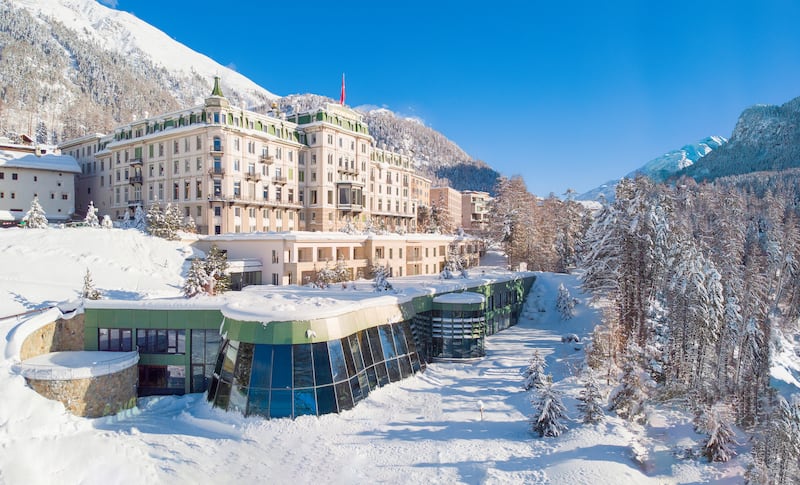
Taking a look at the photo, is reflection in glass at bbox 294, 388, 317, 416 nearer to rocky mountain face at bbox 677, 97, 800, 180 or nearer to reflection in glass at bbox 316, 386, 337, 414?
reflection in glass at bbox 316, 386, 337, 414

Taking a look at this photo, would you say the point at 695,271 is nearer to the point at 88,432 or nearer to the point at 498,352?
the point at 498,352

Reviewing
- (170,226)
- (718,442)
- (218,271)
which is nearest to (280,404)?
(218,271)

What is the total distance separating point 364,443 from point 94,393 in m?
13.6

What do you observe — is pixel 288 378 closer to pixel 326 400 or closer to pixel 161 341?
pixel 326 400

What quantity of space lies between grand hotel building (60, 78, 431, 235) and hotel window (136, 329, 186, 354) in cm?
2728

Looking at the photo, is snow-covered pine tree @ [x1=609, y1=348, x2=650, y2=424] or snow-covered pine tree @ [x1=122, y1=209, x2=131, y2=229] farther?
snow-covered pine tree @ [x1=122, y1=209, x2=131, y2=229]

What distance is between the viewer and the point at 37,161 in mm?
60094

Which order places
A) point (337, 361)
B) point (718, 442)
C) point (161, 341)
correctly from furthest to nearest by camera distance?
point (161, 341) → point (337, 361) → point (718, 442)

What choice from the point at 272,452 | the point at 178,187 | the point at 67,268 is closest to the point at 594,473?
the point at 272,452

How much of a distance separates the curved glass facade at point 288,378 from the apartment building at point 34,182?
160 feet

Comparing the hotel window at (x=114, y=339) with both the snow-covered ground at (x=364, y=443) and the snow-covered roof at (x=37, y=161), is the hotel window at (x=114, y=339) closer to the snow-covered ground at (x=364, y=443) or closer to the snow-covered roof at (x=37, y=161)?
the snow-covered ground at (x=364, y=443)

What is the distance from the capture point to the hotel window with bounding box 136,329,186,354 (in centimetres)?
2669

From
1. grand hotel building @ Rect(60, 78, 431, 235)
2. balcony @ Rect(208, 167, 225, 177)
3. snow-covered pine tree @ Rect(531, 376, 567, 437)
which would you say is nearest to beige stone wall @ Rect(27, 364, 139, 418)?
snow-covered pine tree @ Rect(531, 376, 567, 437)

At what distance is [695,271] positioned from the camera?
37344 mm
